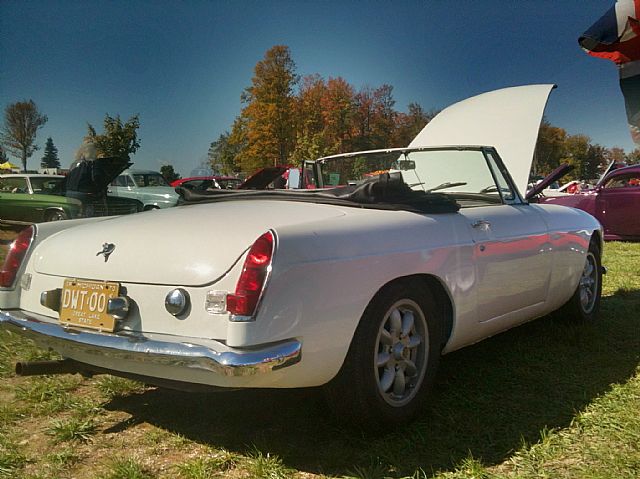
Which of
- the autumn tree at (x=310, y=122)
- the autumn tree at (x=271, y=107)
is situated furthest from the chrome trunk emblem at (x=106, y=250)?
the autumn tree at (x=271, y=107)

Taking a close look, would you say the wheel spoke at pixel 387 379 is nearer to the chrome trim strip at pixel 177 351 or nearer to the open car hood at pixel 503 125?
the chrome trim strip at pixel 177 351

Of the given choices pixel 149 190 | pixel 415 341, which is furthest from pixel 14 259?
pixel 149 190

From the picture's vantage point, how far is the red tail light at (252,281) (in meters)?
1.87

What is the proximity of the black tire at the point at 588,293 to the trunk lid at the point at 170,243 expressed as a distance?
2435mm

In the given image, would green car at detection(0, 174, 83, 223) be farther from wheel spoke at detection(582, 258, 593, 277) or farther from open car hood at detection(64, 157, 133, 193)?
wheel spoke at detection(582, 258, 593, 277)

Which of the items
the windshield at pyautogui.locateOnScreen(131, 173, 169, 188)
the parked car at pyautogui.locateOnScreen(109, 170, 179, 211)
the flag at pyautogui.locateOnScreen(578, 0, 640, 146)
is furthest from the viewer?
the windshield at pyautogui.locateOnScreen(131, 173, 169, 188)

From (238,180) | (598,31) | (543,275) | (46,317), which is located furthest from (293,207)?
(238,180)

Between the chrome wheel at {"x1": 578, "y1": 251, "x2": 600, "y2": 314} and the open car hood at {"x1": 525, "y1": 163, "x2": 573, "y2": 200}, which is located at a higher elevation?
the open car hood at {"x1": 525, "y1": 163, "x2": 573, "y2": 200}

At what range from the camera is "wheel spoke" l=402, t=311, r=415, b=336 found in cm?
242

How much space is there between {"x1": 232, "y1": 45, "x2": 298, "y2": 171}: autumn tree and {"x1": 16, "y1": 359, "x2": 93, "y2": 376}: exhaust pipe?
36771 mm

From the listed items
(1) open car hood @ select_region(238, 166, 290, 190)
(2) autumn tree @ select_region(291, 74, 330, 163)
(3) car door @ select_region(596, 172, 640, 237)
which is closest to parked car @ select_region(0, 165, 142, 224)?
(1) open car hood @ select_region(238, 166, 290, 190)

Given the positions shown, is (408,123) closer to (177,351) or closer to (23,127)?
(23,127)

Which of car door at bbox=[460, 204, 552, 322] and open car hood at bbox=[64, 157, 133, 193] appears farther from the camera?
open car hood at bbox=[64, 157, 133, 193]

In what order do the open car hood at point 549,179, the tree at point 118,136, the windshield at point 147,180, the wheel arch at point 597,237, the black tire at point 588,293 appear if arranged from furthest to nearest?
the tree at point 118,136 → the windshield at point 147,180 → the wheel arch at point 597,237 → the black tire at point 588,293 → the open car hood at point 549,179
